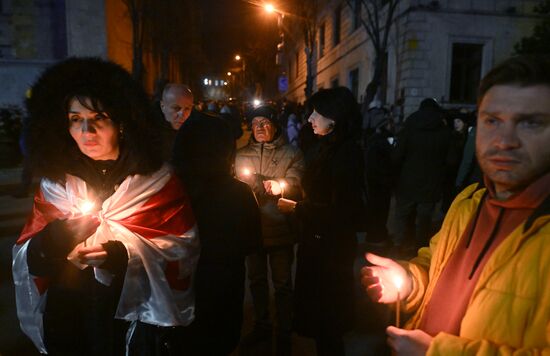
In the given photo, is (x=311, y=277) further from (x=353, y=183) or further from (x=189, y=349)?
(x=189, y=349)

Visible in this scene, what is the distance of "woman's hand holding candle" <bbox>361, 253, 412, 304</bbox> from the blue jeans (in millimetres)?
2047

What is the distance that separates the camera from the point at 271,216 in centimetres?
351

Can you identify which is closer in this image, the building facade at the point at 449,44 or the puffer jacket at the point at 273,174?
the puffer jacket at the point at 273,174

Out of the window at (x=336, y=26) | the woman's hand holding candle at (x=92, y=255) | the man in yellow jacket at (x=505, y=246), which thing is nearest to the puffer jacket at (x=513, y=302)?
the man in yellow jacket at (x=505, y=246)

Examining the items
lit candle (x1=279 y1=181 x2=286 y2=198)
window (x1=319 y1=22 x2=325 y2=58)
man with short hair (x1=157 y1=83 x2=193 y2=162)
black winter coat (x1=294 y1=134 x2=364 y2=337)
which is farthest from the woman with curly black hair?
window (x1=319 y1=22 x2=325 y2=58)

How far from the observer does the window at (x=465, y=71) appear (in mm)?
18031

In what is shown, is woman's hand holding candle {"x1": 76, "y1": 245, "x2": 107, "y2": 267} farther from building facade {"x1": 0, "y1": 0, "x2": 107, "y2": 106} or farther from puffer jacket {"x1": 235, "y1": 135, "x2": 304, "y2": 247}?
building facade {"x1": 0, "y1": 0, "x2": 107, "y2": 106}

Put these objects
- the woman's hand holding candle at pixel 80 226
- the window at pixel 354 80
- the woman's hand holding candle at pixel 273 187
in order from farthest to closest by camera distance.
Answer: the window at pixel 354 80
the woman's hand holding candle at pixel 273 187
the woman's hand holding candle at pixel 80 226

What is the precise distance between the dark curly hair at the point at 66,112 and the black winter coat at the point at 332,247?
4.08 ft

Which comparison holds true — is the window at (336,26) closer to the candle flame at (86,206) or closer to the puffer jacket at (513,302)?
the candle flame at (86,206)

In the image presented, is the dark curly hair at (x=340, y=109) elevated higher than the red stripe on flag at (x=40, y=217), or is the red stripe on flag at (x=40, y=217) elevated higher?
the dark curly hair at (x=340, y=109)

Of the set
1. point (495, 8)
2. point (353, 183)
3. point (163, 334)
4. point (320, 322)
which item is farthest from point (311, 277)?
point (495, 8)

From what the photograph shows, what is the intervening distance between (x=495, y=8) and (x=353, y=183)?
758 inches

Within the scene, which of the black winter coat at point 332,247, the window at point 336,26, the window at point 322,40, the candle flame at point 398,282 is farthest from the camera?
the window at point 322,40
